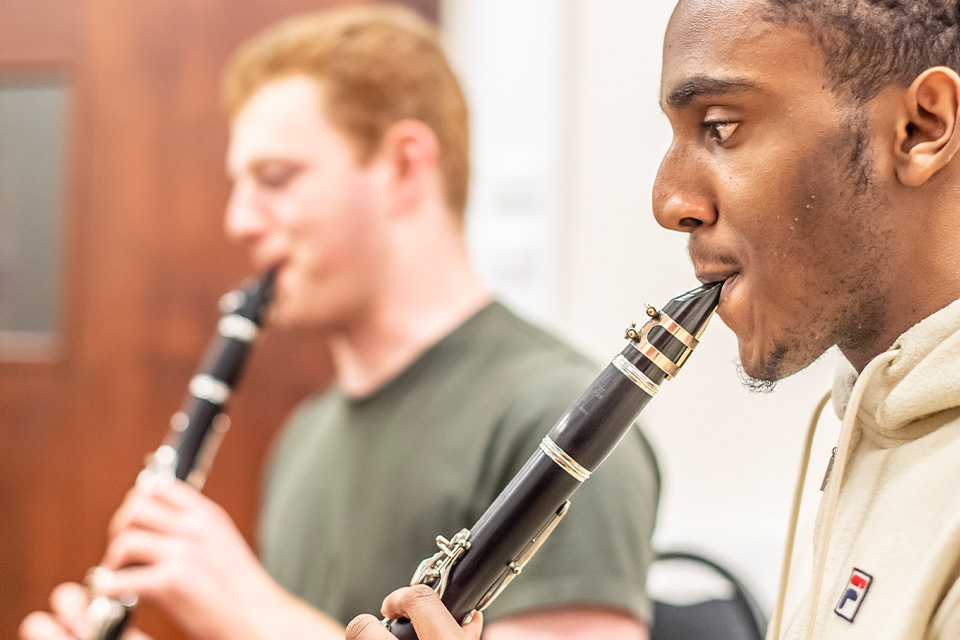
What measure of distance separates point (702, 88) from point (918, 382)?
8.3 inches

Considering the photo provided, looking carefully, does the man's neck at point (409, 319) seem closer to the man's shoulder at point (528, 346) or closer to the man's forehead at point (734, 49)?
the man's shoulder at point (528, 346)

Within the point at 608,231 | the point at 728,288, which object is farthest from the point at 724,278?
the point at 608,231

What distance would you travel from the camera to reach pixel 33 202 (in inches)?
84.7

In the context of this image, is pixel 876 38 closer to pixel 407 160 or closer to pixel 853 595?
pixel 853 595

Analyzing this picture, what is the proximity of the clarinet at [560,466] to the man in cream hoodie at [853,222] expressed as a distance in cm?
6

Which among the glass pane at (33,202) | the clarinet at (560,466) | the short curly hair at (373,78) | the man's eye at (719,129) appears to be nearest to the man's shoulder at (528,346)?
the short curly hair at (373,78)

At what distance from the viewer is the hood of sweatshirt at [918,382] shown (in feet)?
1.85

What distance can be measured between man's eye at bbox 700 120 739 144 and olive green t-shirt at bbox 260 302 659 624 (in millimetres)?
563

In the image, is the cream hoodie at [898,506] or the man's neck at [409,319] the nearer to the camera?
the cream hoodie at [898,506]

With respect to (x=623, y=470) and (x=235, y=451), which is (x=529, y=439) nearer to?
(x=623, y=470)

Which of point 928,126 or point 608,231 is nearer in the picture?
point 928,126

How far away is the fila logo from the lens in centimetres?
57

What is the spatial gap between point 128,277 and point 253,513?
56cm

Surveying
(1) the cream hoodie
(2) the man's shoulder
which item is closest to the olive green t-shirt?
(2) the man's shoulder
